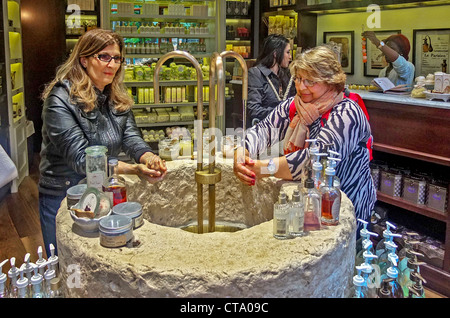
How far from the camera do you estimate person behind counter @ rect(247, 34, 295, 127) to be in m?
4.21

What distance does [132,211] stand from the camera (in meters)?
1.47

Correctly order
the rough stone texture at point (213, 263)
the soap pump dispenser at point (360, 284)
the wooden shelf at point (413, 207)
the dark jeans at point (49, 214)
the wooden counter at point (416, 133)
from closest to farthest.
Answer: the rough stone texture at point (213, 263)
the soap pump dispenser at point (360, 284)
the dark jeans at point (49, 214)
the wooden counter at point (416, 133)
the wooden shelf at point (413, 207)

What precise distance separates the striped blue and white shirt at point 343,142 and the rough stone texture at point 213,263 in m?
0.44

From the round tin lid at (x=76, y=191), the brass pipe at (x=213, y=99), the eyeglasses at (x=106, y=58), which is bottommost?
the round tin lid at (x=76, y=191)

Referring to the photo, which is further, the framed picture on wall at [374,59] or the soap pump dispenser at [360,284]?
the framed picture on wall at [374,59]

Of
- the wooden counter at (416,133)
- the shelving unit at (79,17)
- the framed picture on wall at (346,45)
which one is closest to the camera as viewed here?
the wooden counter at (416,133)

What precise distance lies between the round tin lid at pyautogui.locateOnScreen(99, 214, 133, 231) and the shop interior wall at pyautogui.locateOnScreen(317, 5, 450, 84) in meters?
3.98

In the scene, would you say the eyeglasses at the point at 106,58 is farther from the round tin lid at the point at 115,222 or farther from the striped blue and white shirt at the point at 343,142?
the round tin lid at the point at 115,222

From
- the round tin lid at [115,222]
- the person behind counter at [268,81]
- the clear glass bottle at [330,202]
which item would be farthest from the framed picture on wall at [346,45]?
the round tin lid at [115,222]

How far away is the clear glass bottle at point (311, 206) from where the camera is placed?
146cm

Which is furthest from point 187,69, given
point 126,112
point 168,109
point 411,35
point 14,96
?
point 126,112

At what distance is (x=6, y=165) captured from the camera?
5.54ft

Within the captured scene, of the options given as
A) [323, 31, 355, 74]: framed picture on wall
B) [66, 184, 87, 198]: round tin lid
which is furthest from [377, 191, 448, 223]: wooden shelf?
[66, 184, 87, 198]: round tin lid

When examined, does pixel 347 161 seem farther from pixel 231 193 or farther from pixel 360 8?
pixel 360 8
